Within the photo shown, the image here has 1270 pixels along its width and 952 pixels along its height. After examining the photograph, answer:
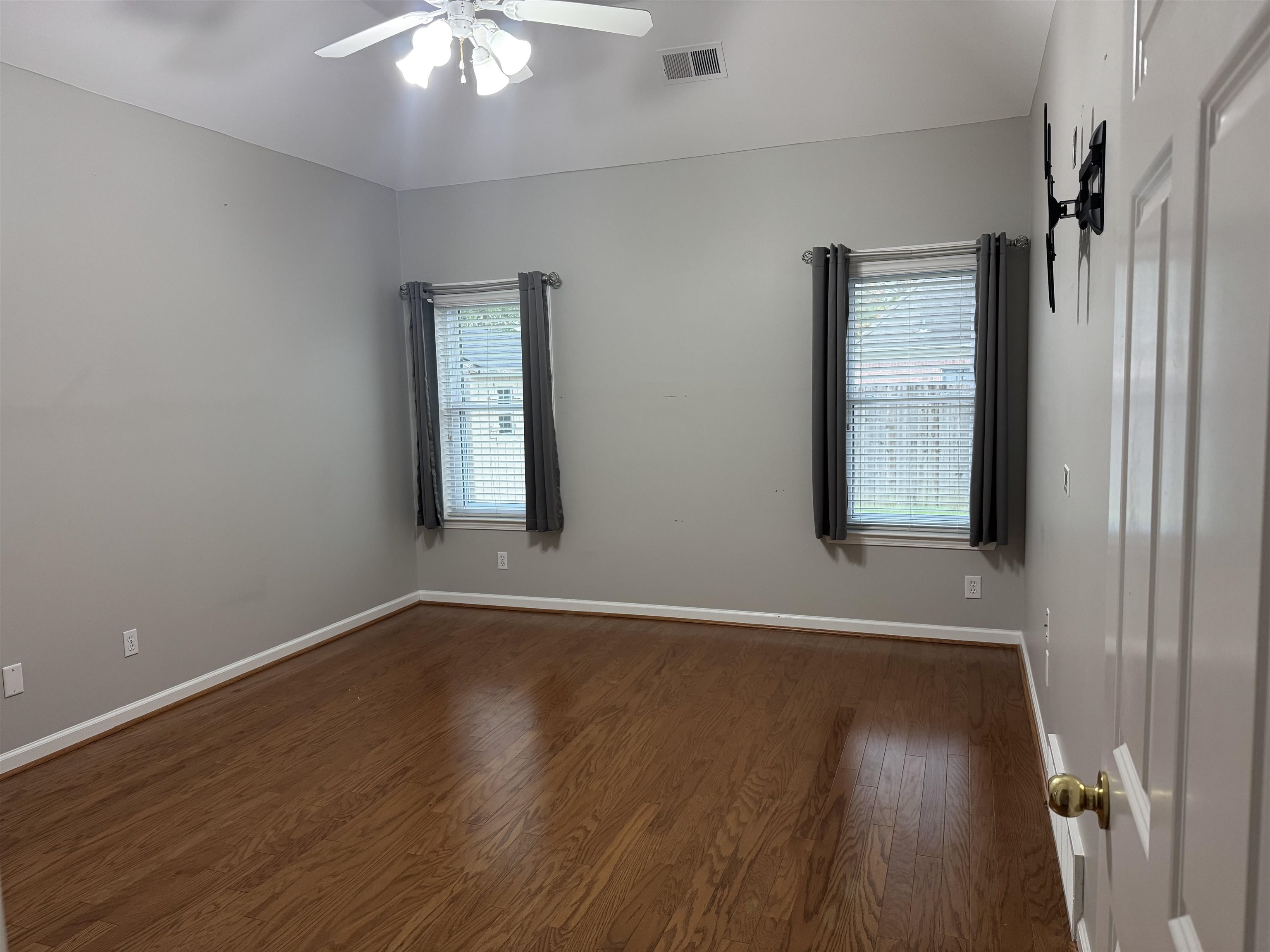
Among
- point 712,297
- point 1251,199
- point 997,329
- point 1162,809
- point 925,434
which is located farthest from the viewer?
point 712,297

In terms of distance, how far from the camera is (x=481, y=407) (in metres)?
5.32

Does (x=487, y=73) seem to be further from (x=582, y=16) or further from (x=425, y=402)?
(x=425, y=402)

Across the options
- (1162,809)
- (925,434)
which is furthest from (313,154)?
(1162,809)

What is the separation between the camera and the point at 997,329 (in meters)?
4.03

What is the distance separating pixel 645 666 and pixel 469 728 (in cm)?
105

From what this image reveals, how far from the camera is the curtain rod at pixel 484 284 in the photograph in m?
4.95

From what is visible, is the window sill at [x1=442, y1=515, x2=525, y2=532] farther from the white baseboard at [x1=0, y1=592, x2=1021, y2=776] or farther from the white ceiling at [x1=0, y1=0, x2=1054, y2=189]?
the white ceiling at [x1=0, y1=0, x2=1054, y2=189]

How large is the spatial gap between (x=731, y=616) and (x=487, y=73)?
3.14 meters

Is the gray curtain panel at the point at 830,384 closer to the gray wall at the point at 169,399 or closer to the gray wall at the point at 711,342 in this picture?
the gray wall at the point at 711,342

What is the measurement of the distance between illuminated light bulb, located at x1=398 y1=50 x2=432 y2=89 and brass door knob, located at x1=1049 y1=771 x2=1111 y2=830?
9.13 feet

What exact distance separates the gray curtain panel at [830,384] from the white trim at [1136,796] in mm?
3543

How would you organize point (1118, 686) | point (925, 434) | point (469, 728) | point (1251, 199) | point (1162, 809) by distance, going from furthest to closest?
point (925, 434)
point (469, 728)
point (1118, 686)
point (1162, 809)
point (1251, 199)

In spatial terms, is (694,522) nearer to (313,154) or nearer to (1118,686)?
(313,154)

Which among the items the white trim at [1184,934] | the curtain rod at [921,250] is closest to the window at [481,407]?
the curtain rod at [921,250]
